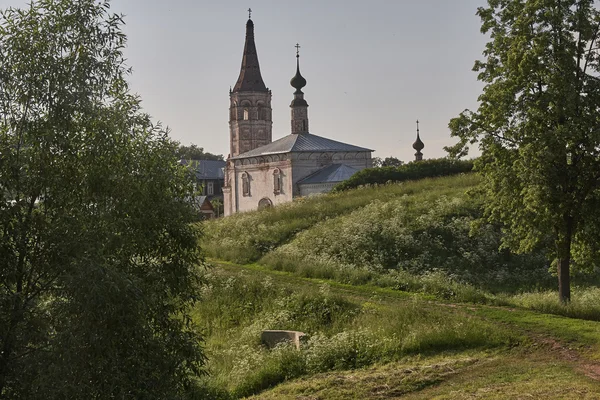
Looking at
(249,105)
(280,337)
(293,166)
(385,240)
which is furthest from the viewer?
(249,105)

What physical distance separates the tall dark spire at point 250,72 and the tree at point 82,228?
6205 centimetres

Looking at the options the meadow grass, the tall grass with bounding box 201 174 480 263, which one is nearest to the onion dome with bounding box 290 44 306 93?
the tall grass with bounding box 201 174 480 263

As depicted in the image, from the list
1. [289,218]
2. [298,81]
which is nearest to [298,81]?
[298,81]

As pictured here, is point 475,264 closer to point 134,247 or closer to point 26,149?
point 134,247

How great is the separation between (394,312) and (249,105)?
5866cm

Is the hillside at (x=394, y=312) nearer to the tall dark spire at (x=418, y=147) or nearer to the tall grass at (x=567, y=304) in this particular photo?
the tall grass at (x=567, y=304)

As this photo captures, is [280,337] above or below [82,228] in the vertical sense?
below

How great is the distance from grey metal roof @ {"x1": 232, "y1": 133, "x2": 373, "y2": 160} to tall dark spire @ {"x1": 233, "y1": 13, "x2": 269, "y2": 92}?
721 inches

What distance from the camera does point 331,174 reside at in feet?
159

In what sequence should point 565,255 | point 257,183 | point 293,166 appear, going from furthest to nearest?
point 257,183, point 293,166, point 565,255

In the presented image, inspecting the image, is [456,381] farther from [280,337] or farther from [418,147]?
[418,147]

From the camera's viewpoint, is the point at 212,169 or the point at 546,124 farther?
the point at 212,169

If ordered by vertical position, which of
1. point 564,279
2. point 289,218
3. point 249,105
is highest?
point 249,105

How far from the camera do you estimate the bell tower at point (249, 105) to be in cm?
7206
